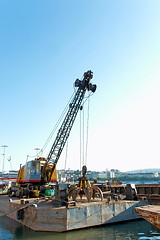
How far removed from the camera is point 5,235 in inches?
759

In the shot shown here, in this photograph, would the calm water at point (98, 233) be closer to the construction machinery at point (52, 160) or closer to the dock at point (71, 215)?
the dock at point (71, 215)

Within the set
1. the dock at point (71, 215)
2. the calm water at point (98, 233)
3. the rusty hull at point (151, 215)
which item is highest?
the rusty hull at point (151, 215)

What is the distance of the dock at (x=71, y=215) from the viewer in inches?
749

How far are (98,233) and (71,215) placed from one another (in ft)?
8.87

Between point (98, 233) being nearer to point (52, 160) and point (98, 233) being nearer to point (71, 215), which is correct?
point (71, 215)

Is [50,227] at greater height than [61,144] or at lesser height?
lesser

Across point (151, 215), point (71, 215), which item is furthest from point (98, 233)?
point (151, 215)

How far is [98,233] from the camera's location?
1867cm

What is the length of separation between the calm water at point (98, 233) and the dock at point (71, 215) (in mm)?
542

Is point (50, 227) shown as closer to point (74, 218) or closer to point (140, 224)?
point (74, 218)

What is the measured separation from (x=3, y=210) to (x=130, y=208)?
1728 centimetres

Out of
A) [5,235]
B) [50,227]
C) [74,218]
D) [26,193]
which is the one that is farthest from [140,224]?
[26,193]

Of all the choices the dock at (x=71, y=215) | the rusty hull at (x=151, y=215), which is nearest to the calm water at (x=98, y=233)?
the dock at (x=71, y=215)

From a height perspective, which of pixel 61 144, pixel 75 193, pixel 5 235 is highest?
pixel 61 144
